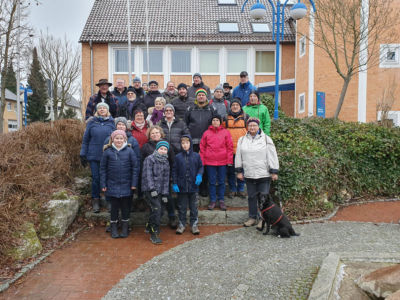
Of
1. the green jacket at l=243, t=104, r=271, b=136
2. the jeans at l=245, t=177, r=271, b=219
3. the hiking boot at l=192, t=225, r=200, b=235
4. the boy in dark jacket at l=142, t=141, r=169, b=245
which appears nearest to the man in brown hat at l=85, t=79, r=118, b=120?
the boy in dark jacket at l=142, t=141, r=169, b=245

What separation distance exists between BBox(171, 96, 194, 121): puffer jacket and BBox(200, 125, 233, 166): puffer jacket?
1.03 m

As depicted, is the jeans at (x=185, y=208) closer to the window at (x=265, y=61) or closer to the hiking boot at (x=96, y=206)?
the hiking boot at (x=96, y=206)

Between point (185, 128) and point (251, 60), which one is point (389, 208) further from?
point (251, 60)

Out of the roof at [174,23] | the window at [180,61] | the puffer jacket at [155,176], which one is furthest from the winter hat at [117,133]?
the window at [180,61]

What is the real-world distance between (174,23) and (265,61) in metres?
6.83

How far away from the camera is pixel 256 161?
19.7 ft

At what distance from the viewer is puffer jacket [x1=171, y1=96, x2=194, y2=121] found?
739 centimetres

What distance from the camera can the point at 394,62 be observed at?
49.4ft

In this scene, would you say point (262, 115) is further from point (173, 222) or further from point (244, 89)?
point (173, 222)

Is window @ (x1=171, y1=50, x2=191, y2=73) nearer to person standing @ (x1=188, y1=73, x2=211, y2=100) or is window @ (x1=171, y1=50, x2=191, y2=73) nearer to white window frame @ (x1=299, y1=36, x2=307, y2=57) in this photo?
white window frame @ (x1=299, y1=36, x2=307, y2=57)

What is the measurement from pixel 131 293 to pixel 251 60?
2009 centimetres

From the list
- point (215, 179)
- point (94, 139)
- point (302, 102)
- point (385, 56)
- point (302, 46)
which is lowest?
point (215, 179)

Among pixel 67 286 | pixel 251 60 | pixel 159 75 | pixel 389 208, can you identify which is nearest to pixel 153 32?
pixel 159 75

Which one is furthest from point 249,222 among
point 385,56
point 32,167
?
point 385,56
